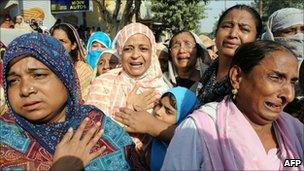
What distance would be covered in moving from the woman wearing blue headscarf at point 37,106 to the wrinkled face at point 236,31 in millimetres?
1215

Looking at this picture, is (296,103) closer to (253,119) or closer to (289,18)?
(253,119)


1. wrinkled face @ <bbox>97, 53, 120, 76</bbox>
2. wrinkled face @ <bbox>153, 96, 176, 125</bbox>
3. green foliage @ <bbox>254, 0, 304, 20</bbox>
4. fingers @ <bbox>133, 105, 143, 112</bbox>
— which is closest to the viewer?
wrinkled face @ <bbox>153, 96, 176, 125</bbox>

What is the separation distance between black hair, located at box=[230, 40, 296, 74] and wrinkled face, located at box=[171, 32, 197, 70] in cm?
175

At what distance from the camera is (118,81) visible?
3.29 meters

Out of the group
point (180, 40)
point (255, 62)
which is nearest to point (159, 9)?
point (180, 40)

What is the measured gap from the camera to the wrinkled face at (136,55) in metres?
3.31

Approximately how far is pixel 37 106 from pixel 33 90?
85 millimetres

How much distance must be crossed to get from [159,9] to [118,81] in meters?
28.7

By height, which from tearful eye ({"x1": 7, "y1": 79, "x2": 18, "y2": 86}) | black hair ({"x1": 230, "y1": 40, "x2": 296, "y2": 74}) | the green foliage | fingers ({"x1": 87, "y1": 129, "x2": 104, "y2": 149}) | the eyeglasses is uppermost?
the green foliage

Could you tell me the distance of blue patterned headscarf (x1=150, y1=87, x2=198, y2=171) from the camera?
2689 millimetres

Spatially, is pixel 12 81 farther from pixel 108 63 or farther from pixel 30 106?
pixel 108 63

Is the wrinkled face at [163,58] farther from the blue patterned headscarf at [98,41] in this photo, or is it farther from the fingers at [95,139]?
the fingers at [95,139]

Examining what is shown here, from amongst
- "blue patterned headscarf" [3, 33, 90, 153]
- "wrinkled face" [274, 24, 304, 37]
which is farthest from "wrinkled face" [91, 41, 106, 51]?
"blue patterned headscarf" [3, 33, 90, 153]

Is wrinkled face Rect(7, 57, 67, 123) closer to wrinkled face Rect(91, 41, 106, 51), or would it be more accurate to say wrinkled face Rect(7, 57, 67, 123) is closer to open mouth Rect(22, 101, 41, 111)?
open mouth Rect(22, 101, 41, 111)
